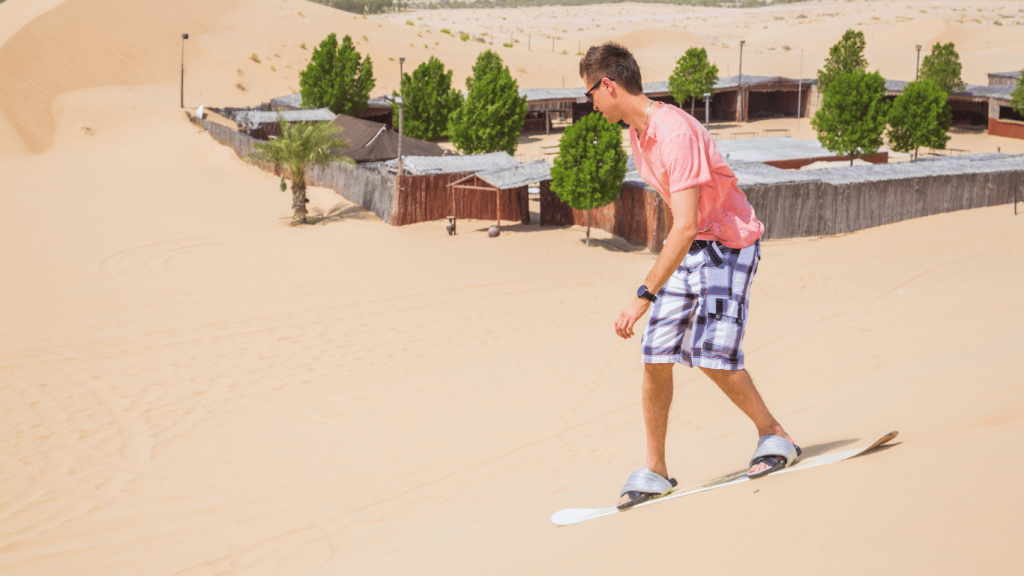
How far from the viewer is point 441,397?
929cm

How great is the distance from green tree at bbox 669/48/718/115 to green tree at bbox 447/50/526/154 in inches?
843

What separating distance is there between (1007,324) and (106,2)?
2218 inches

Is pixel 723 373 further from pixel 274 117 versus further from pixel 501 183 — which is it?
pixel 274 117

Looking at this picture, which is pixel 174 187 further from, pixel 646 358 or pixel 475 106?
pixel 646 358

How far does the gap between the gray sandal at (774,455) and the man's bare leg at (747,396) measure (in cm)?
3

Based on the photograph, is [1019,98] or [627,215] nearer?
[627,215]

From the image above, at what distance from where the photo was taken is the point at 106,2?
52.1 m

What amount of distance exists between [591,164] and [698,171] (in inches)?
666

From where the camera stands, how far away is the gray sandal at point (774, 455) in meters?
3.97

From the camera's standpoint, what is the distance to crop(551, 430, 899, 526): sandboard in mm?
3971

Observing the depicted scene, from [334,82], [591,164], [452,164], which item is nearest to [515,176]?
[452,164]

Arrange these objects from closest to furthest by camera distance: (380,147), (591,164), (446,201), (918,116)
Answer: (591,164) → (446,201) → (380,147) → (918,116)

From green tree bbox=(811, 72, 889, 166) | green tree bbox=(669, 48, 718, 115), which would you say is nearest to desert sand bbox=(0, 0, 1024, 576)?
green tree bbox=(811, 72, 889, 166)

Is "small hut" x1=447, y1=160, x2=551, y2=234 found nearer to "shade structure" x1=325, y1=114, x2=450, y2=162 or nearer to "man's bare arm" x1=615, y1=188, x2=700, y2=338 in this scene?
"shade structure" x1=325, y1=114, x2=450, y2=162
